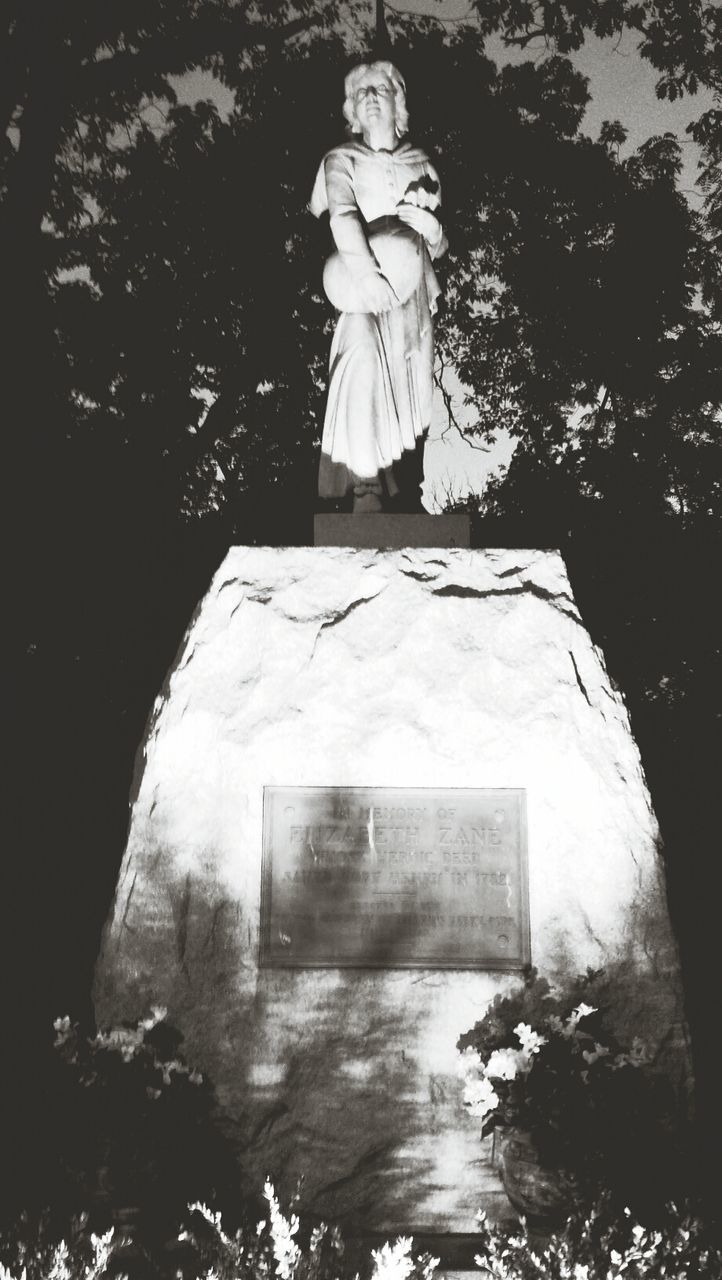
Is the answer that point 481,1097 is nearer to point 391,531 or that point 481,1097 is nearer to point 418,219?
point 391,531

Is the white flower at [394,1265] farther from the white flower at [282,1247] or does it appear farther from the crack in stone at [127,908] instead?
the crack in stone at [127,908]

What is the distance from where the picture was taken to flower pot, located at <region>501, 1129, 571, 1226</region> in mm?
3631

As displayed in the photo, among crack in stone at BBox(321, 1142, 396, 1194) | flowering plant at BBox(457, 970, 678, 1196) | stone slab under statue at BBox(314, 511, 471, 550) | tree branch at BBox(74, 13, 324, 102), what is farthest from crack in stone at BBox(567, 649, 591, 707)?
tree branch at BBox(74, 13, 324, 102)

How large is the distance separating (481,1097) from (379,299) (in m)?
3.56

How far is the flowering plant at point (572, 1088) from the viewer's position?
3.65 m

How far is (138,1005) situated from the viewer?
433 centimetres

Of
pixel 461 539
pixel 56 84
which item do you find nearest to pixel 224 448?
pixel 56 84

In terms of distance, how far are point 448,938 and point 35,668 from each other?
7.99m

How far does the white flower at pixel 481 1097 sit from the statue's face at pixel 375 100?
14.8ft

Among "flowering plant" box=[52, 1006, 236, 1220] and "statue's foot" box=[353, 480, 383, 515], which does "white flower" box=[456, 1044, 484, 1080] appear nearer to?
"flowering plant" box=[52, 1006, 236, 1220]


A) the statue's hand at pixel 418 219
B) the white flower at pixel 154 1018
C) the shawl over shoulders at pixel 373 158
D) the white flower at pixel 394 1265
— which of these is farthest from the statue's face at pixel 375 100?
the white flower at pixel 394 1265

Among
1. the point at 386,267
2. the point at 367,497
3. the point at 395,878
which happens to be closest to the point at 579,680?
the point at 395,878

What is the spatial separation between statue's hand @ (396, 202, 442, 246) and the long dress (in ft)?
0.23

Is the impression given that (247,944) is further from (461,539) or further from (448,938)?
(461,539)
